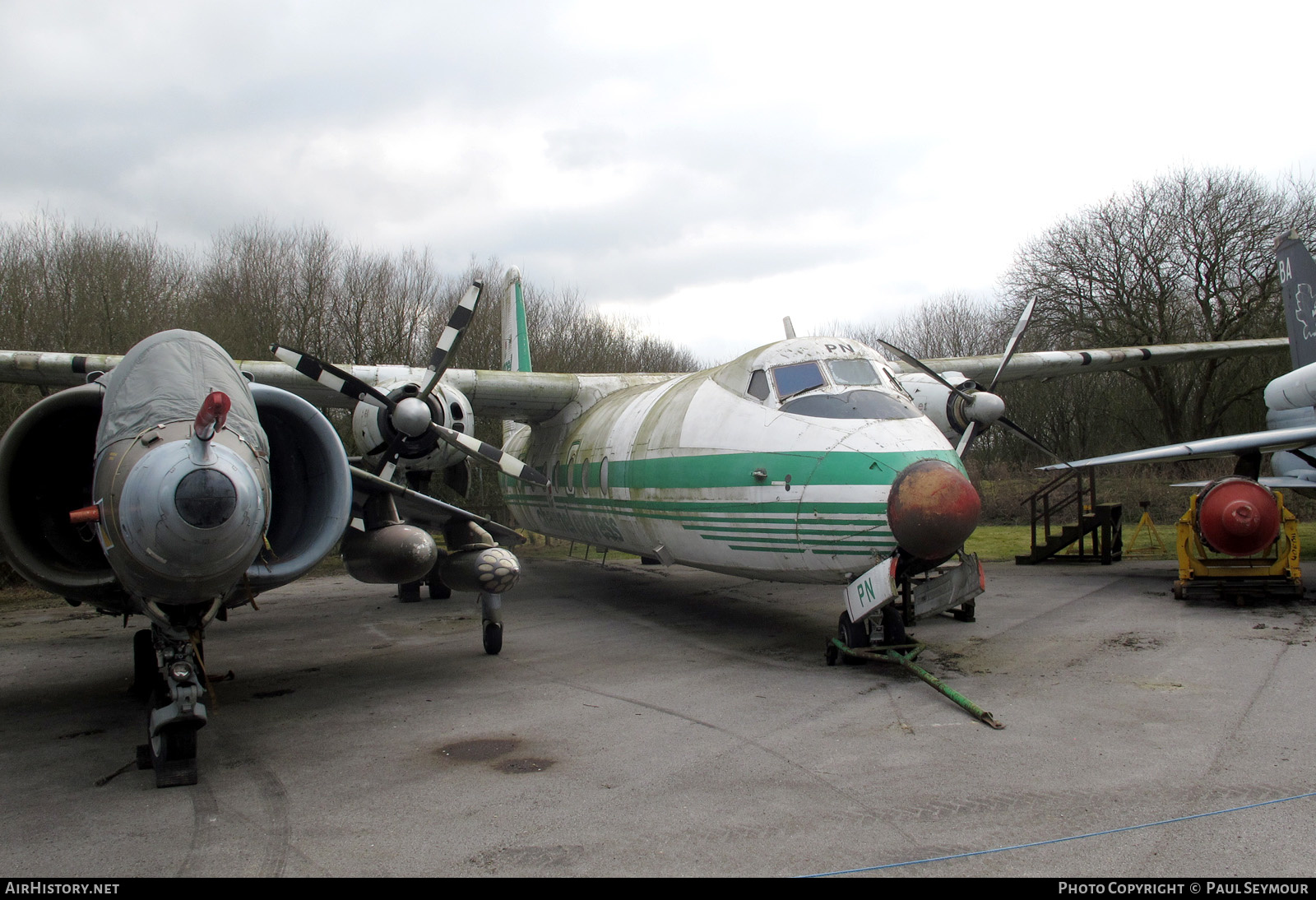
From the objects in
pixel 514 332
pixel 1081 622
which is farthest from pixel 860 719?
pixel 514 332

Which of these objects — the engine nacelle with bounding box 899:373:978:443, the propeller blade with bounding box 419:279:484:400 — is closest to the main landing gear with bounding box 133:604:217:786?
the propeller blade with bounding box 419:279:484:400

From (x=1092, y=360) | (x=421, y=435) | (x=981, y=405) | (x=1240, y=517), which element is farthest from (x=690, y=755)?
(x=1092, y=360)

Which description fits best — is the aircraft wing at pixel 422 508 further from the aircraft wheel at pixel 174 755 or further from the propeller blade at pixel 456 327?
the aircraft wheel at pixel 174 755

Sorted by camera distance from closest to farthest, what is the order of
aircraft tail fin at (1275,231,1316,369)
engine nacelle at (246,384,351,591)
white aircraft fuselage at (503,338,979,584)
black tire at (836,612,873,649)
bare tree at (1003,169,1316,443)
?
engine nacelle at (246,384,351,591) → white aircraft fuselage at (503,338,979,584) → black tire at (836,612,873,649) → aircraft tail fin at (1275,231,1316,369) → bare tree at (1003,169,1316,443)

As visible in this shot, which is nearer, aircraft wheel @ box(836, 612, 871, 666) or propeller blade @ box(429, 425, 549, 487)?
aircraft wheel @ box(836, 612, 871, 666)

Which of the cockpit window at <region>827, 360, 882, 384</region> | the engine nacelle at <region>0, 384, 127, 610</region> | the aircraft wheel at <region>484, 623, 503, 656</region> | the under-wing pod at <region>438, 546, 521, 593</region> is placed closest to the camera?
the engine nacelle at <region>0, 384, 127, 610</region>

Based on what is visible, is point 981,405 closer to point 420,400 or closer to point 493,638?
point 493,638

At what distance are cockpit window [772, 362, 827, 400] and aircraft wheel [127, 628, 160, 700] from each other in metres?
6.47

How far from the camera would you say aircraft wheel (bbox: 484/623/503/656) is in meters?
9.30

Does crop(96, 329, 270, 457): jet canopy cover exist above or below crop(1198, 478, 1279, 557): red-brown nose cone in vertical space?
above

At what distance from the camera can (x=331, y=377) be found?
34.2 ft

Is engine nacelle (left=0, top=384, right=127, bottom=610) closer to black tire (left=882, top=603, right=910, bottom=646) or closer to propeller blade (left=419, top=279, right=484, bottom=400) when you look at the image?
propeller blade (left=419, top=279, right=484, bottom=400)

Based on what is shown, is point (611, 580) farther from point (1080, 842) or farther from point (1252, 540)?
point (1080, 842)

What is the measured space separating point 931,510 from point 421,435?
6.99m
